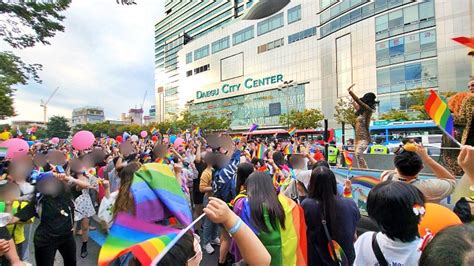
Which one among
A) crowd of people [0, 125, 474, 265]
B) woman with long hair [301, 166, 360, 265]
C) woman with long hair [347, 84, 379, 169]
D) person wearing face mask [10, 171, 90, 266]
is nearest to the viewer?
crowd of people [0, 125, 474, 265]

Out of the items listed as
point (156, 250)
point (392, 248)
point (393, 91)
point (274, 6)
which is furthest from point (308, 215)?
point (274, 6)

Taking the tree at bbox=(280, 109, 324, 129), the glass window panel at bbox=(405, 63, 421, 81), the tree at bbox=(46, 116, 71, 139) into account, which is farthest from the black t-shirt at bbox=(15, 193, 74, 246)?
the tree at bbox=(46, 116, 71, 139)

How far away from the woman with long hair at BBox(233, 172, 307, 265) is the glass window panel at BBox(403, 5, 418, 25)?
3691cm

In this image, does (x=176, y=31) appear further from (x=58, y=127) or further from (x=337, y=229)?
(x=337, y=229)

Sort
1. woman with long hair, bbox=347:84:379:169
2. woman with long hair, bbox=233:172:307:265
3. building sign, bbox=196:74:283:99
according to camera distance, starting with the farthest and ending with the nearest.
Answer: building sign, bbox=196:74:283:99
woman with long hair, bbox=347:84:379:169
woman with long hair, bbox=233:172:307:265

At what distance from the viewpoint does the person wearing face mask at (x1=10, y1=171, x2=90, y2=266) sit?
130 inches

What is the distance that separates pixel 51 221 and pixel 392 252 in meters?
3.37

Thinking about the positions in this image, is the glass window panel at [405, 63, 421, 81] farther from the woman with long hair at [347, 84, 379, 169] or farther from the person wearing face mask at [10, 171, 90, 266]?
the person wearing face mask at [10, 171, 90, 266]

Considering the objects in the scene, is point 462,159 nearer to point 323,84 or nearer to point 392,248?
point 392,248

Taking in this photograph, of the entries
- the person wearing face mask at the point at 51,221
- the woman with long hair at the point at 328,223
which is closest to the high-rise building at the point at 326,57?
the woman with long hair at the point at 328,223

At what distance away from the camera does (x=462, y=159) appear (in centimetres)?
198

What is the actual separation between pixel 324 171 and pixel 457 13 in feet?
120

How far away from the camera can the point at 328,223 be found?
2.60 m

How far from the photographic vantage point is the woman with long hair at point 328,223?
2594mm
